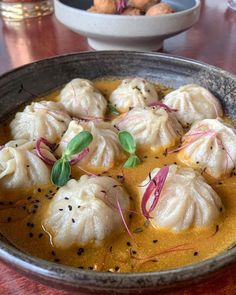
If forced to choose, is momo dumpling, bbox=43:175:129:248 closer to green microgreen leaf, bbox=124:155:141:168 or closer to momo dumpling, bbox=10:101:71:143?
green microgreen leaf, bbox=124:155:141:168

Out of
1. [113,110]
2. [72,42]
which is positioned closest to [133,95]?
[113,110]

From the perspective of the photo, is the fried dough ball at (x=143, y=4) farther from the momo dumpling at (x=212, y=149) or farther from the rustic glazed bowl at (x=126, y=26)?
the momo dumpling at (x=212, y=149)

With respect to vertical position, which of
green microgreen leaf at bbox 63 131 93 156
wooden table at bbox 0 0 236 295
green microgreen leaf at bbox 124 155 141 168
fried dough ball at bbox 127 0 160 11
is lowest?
wooden table at bbox 0 0 236 295

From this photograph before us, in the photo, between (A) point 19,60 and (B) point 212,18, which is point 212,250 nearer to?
(A) point 19,60

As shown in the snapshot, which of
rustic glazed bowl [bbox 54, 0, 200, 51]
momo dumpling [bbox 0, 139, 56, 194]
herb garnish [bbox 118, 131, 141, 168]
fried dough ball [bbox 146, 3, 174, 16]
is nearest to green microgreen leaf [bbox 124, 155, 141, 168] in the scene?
herb garnish [bbox 118, 131, 141, 168]

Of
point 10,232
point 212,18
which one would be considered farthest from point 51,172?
point 212,18

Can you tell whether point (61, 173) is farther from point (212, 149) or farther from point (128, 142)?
point (212, 149)

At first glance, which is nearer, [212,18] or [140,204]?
[140,204]

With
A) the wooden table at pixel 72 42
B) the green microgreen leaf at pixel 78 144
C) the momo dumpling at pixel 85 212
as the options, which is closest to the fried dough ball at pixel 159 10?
the wooden table at pixel 72 42
